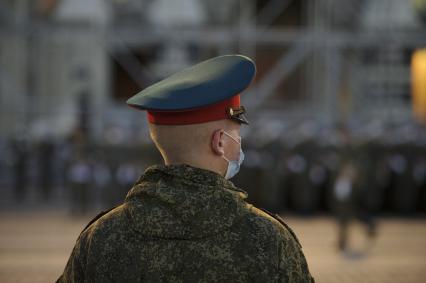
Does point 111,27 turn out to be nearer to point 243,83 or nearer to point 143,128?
point 143,128

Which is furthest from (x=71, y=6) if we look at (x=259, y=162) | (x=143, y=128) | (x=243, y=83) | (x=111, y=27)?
(x=243, y=83)

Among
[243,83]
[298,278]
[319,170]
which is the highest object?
[243,83]

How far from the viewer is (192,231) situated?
77.5 inches

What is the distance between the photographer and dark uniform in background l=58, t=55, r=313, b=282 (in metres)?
1.97

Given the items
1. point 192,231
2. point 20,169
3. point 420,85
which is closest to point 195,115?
point 192,231

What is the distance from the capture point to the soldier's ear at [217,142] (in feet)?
6.68

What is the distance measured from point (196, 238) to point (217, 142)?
0.85 ft

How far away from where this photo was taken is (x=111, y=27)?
18141 millimetres

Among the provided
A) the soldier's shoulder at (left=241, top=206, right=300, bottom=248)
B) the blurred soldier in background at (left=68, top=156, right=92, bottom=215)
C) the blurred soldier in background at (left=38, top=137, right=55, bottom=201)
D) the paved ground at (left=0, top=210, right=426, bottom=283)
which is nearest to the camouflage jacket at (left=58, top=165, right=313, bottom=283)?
the soldier's shoulder at (left=241, top=206, right=300, bottom=248)

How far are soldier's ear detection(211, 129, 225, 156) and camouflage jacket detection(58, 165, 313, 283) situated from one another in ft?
0.20

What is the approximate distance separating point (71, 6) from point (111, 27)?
3.64 ft

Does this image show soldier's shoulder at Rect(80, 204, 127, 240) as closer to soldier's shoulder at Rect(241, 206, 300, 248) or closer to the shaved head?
the shaved head

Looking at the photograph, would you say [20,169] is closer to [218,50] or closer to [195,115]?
[218,50]

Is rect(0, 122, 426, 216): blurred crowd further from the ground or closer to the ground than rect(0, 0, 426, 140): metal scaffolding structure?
closer to the ground
